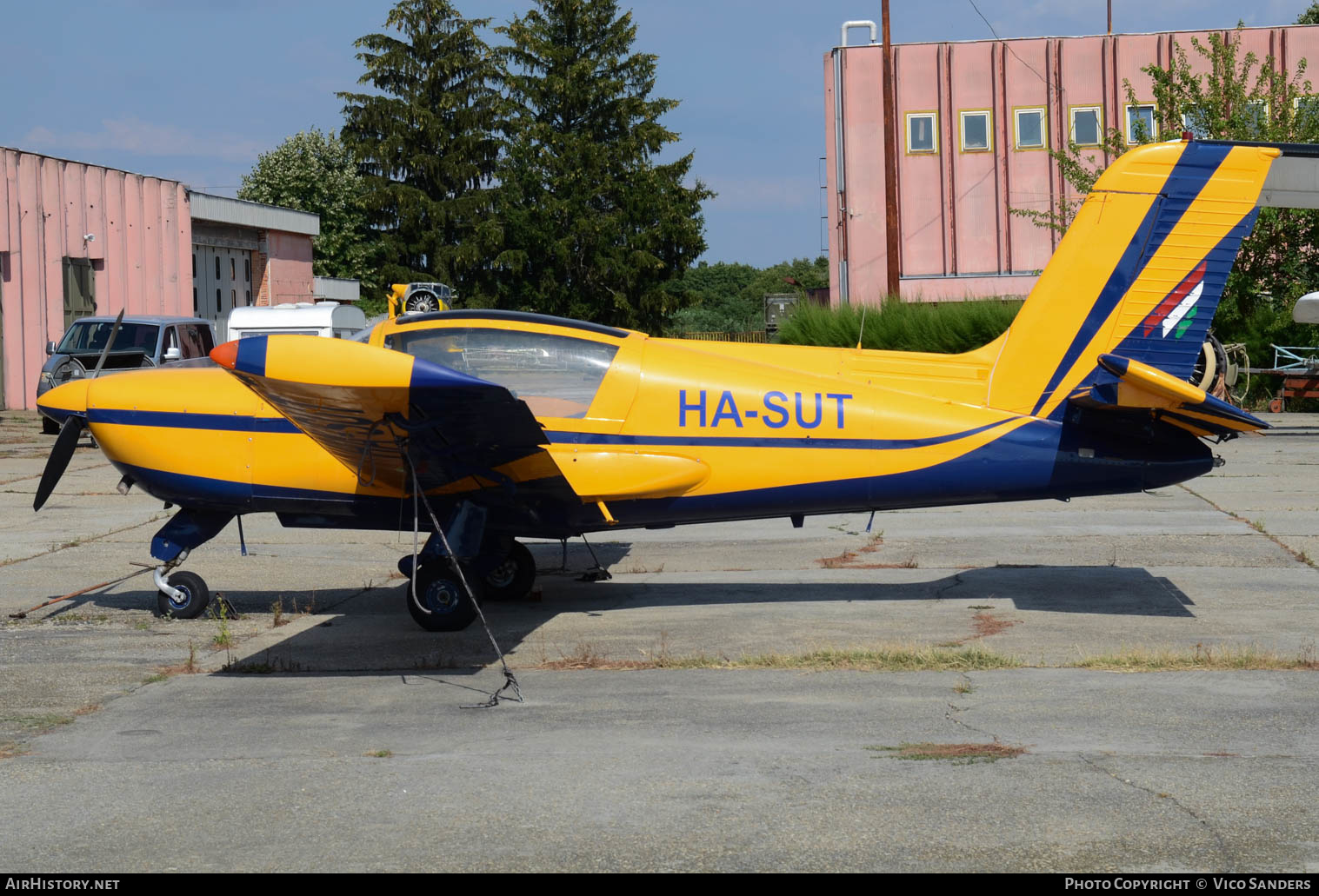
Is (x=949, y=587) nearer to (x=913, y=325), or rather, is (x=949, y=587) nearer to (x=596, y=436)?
(x=596, y=436)

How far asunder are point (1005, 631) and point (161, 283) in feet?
105

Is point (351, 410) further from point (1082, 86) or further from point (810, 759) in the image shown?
point (1082, 86)

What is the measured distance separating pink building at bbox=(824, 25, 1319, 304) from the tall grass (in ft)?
15.7

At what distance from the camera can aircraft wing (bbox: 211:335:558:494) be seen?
21.7 ft

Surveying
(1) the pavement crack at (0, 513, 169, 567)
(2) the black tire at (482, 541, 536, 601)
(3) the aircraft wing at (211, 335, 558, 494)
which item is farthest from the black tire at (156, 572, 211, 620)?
(1) the pavement crack at (0, 513, 169, 567)

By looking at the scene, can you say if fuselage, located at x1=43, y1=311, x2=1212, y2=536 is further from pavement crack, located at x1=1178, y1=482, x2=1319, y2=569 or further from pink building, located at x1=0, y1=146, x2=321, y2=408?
pink building, located at x1=0, y1=146, x2=321, y2=408

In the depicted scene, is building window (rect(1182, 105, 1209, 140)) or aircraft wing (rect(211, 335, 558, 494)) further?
building window (rect(1182, 105, 1209, 140))

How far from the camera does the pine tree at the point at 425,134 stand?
5769 cm

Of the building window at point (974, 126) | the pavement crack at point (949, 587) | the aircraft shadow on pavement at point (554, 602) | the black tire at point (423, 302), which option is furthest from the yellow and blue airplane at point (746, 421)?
the building window at point (974, 126)

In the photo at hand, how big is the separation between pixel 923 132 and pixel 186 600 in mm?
32395

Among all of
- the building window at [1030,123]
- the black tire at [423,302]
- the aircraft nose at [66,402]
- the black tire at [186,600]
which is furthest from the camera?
the building window at [1030,123]

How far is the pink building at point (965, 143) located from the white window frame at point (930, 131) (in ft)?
0.12

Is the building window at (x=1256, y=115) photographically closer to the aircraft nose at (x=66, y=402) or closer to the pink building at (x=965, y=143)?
the pink building at (x=965, y=143)

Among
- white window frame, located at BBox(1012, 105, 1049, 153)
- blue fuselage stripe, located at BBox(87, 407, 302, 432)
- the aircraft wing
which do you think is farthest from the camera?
white window frame, located at BBox(1012, 105, 1049, 153)
